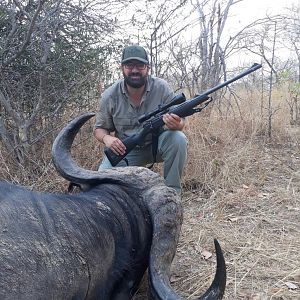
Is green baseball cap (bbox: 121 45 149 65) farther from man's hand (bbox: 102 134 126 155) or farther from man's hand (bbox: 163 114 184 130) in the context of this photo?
→ man's hand (bbox: 102 134 126 155)

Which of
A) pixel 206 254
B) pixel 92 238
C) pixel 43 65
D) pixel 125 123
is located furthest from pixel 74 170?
pixel 43 65

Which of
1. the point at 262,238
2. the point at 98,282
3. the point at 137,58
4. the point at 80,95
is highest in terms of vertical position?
the point at 137,58

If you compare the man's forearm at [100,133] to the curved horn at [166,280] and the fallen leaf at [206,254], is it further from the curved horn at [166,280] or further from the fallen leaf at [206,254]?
the curved horn at [166,280]

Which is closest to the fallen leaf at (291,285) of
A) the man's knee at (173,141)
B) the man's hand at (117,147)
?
the man's knee at (173,141)

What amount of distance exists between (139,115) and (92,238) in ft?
8.44

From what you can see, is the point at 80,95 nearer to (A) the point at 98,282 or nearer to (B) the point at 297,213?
(B) the point at 297,213

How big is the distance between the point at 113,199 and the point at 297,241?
2036 mm

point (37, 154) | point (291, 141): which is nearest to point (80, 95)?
point (37, 154)

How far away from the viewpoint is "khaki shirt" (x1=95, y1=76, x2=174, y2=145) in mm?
4473

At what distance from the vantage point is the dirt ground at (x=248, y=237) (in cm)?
308

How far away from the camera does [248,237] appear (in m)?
3.89

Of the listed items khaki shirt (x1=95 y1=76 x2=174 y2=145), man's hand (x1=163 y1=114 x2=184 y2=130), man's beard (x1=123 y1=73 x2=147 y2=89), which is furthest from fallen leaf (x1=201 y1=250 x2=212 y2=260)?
man's beard (x1=123 y1=73 x2=147 y2=89)

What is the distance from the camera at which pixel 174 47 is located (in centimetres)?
733

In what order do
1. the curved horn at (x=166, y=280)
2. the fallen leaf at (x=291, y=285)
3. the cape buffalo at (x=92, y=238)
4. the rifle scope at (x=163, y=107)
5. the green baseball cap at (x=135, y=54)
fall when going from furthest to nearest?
the green baseball cap at (x=135, y=54) → the rifle scope at (x=163, y=107) → the fallen leaf at (x=291, y=285) → the curved horn at (x=166, y=280) → the cape buffalo at (x=92, y=238)
